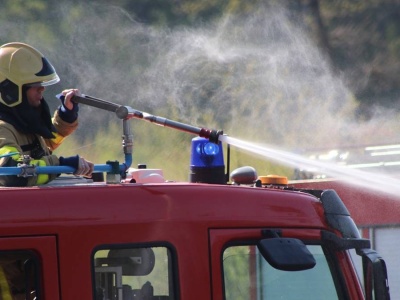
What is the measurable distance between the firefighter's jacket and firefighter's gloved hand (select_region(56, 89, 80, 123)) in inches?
0.9

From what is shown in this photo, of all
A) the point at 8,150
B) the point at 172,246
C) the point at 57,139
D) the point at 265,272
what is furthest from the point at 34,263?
the point at 57,139

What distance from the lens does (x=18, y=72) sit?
5.05 metres

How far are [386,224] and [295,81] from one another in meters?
8.84

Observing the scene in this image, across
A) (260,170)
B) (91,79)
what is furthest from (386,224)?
(91,79)

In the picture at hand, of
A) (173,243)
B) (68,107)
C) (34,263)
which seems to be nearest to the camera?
(34,263)

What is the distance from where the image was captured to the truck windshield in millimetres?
4477

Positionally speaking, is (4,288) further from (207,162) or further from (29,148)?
(207,162)

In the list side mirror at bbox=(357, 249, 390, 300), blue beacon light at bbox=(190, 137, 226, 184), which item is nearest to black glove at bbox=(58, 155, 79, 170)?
blue beacon light at bbox=(190, 137, 226, 184)

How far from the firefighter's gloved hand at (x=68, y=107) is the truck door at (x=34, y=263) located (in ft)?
3.98

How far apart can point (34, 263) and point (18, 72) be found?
3.70 feet

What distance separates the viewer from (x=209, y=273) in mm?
4336

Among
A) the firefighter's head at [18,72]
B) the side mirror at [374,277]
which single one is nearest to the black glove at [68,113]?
the firefighter's head at [18,72]

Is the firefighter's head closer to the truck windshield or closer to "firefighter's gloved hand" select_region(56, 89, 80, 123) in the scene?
"firefighter's gloved hand" select_region(56, 89, 80, 123)

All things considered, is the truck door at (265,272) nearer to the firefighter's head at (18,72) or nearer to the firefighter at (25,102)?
the firefighter at (25,102)
